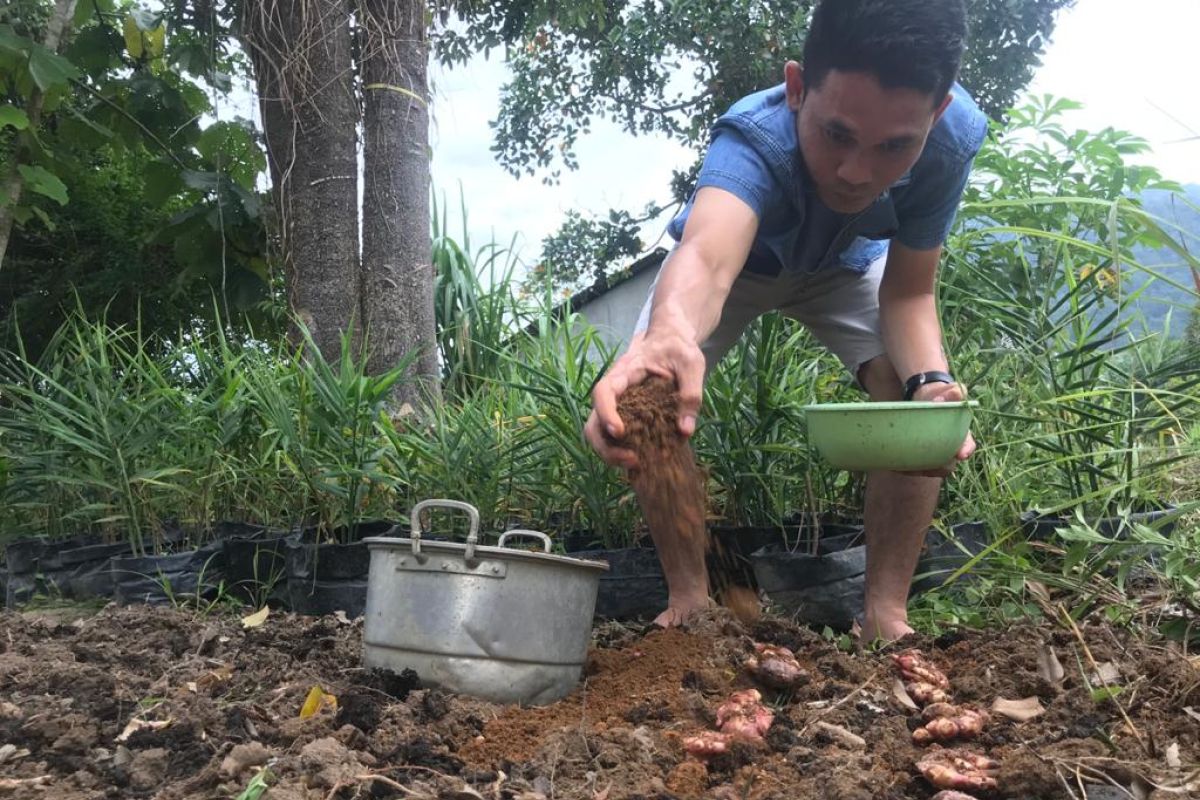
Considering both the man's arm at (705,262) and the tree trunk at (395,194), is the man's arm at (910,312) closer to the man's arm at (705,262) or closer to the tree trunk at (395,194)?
the man's arm at (705,262)

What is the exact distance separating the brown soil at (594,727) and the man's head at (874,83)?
970 millimetres

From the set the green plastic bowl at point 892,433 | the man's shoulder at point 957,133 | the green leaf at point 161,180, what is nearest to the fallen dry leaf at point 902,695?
the green plastic bowl at point 892,433

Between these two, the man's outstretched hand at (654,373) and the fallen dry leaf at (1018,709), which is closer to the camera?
the fallen dry leaf at (1018,709)

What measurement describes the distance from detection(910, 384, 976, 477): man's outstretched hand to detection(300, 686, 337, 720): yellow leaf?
49.0 inches

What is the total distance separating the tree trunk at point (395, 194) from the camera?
397cm

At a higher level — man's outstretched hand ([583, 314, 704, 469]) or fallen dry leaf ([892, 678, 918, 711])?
man's outstretched hand ([583, 314, 704, 469])

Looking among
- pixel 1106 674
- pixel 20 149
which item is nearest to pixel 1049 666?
pixel 1106 674

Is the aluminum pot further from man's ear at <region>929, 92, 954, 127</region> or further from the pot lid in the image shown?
man's ear at <region>929, 92, 954, 127</region>

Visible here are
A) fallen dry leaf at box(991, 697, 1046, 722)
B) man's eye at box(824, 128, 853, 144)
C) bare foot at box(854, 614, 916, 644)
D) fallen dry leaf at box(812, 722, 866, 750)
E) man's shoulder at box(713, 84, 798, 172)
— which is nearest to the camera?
fallen dry leaf at box(812, 722, 866, 750)

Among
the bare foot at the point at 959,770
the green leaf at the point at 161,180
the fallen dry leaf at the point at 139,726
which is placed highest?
the green leaf at the point at 161,180

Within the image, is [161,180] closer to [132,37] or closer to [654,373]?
[132,37]

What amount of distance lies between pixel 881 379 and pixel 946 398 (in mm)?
379

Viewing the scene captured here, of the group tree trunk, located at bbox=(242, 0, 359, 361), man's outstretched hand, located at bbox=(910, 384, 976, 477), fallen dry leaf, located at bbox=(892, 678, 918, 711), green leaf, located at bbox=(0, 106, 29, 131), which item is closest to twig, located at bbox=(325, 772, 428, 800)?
fallen dry leaf, located at bbox=(892, 678, 918, 711)

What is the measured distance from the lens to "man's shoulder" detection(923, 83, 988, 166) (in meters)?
2.29
